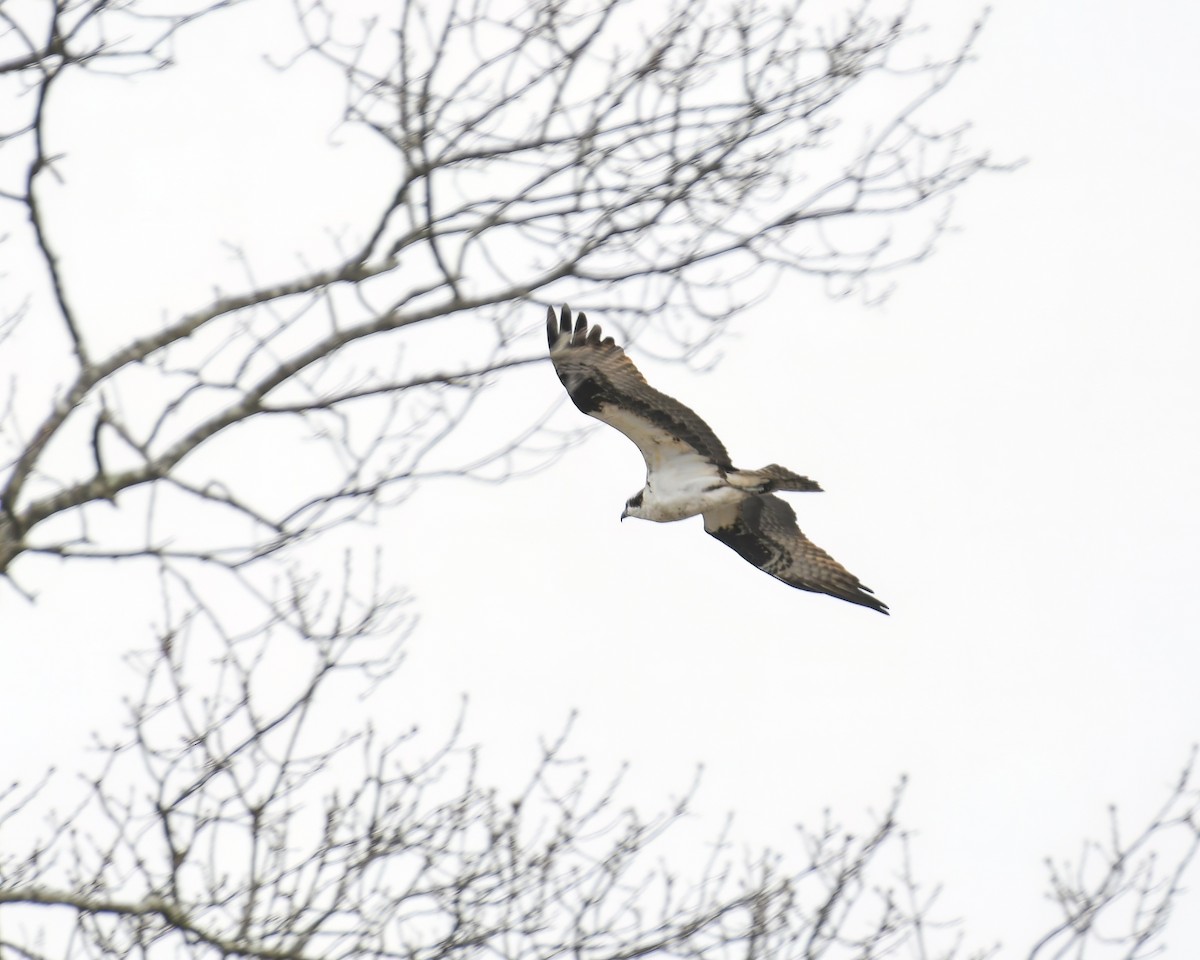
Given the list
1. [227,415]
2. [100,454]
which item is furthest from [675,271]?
[100,454]

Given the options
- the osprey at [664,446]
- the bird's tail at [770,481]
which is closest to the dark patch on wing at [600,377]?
the osprey at [664,446]

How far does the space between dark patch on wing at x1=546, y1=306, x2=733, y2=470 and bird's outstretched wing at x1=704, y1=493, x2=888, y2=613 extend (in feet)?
3.76

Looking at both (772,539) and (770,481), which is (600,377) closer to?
(770,481)

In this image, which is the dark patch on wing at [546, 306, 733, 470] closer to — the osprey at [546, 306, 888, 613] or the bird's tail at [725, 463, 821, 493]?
the osprey at [546, 306, 888, 613]

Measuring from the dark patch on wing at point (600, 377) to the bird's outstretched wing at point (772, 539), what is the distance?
115cm

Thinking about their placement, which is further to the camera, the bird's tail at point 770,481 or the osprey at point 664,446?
the osprey at point 664,446

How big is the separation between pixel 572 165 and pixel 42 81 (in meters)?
2.17

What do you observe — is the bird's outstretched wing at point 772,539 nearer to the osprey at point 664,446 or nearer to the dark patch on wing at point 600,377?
the osprey at point 664,446

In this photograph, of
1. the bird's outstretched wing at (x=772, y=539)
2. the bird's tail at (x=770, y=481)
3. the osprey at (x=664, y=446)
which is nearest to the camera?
the bird's tail at (x=770, y=481)

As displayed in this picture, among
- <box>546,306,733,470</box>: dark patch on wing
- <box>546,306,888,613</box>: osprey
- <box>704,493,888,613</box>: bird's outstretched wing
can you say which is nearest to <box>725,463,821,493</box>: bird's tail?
<box>546,306,888,613</box>: osprey

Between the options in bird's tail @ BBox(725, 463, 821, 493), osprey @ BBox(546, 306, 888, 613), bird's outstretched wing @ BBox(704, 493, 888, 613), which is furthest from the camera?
bird's outstretched wing @ BBox(704, 493, 888, 613)

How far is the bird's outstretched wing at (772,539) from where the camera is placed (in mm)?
10148

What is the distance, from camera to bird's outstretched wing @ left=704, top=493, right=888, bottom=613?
10.1m

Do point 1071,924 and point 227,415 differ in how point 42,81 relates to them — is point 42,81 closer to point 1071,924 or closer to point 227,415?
point 227,415
